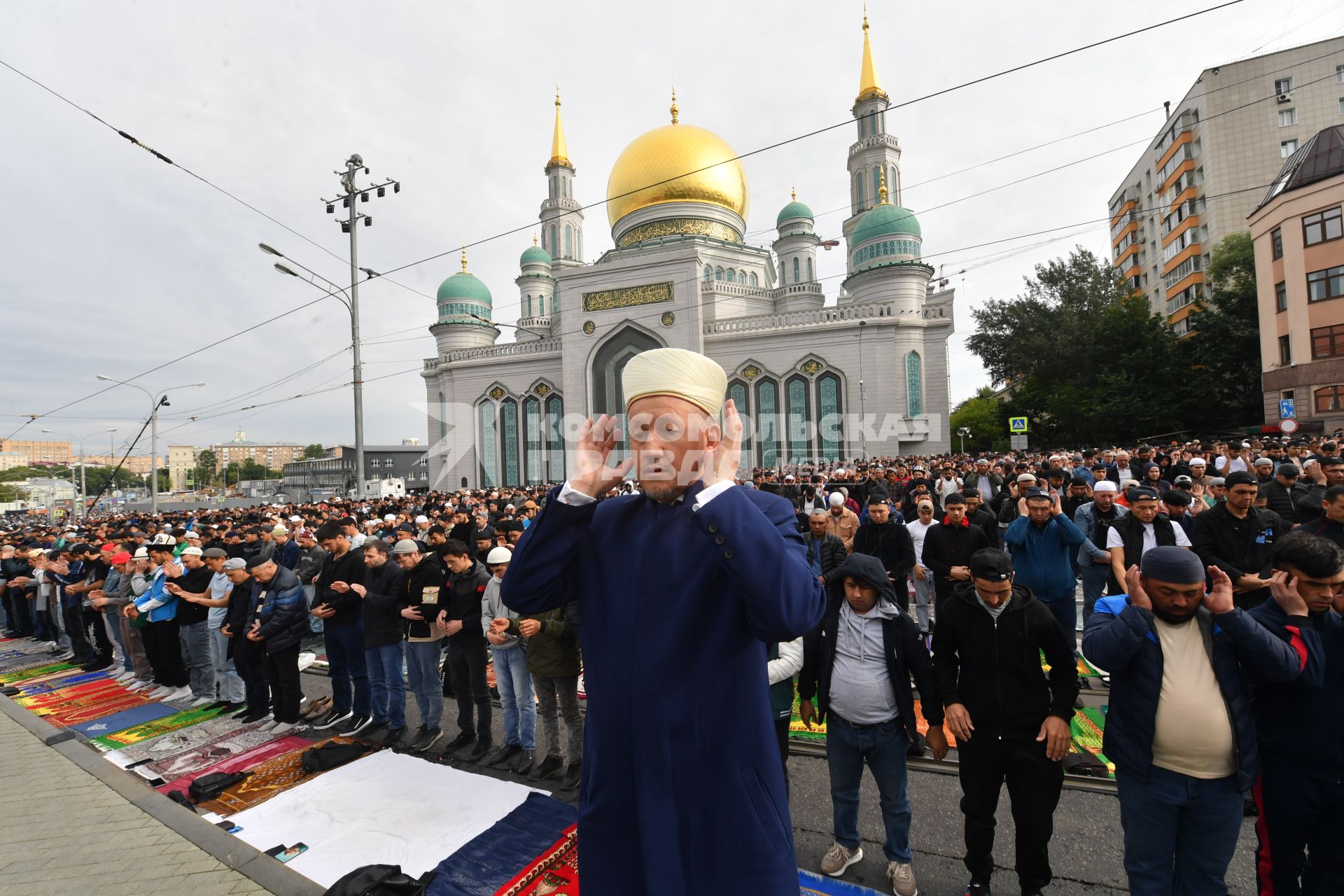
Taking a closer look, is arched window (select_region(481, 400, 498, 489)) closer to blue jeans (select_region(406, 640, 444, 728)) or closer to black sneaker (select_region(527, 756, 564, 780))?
blue jeans (select_region(406, 640, 444, 728))

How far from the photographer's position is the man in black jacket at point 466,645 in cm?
442

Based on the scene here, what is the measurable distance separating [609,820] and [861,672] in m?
1.89

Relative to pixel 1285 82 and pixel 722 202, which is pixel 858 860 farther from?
pixel 1285 82

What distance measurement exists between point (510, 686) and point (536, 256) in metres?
37.6

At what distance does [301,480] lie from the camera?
61219mm

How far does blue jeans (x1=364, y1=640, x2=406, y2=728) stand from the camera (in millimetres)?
4719

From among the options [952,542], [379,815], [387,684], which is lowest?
[379,815]

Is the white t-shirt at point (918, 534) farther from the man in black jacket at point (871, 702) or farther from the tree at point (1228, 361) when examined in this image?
the tree at point (1228, 361)

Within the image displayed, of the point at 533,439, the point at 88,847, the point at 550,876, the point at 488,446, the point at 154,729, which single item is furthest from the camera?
the point at 488,446

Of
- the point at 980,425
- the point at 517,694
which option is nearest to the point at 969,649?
the point at 517,694

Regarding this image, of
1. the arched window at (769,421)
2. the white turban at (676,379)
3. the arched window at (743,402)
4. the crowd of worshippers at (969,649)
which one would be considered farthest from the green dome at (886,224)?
the white turban at (676,379)

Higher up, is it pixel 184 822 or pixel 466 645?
pixel 466 645

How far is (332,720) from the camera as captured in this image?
509 centimetres

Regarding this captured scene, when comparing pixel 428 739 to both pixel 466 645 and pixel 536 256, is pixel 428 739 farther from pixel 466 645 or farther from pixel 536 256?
pixel 536 256
